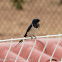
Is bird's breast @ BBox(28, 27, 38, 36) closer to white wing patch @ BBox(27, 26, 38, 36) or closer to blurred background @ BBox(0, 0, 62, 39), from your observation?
white wing patch @ BBox(27, 26, 38, 36)

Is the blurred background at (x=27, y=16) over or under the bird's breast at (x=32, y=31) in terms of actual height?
over

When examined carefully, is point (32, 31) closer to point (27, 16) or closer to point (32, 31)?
point (32, 31)

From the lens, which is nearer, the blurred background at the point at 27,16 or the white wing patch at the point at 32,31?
the white wing patch at the point at 32,31

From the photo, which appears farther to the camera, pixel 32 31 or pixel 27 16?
pixel 27 16

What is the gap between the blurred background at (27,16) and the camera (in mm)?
6684

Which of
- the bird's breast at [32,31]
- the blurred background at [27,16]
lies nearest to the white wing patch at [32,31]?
the bird's breast at [32,31]

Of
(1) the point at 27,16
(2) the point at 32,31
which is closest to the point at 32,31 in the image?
(2) the point at 32,31

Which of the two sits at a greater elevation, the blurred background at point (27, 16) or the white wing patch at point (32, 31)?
the blurred background at point (27, 16)

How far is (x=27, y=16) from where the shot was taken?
340 inches

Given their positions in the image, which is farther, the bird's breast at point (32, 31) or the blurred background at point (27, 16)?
the blurred background at point (27, 16)

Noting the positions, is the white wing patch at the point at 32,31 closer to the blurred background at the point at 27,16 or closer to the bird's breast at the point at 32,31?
the bird's breast at the point at 32,31

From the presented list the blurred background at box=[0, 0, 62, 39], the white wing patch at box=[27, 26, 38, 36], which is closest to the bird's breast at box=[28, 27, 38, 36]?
the white wing patch at box=[27, 26, 38, 36]

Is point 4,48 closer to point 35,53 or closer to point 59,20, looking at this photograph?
point 35,53

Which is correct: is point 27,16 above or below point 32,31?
Answer: above
